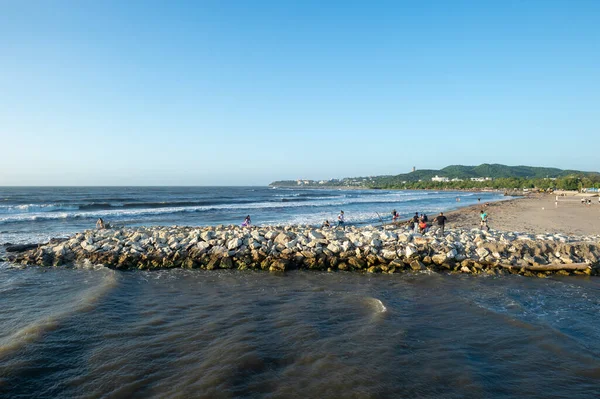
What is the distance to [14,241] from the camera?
59.8ft

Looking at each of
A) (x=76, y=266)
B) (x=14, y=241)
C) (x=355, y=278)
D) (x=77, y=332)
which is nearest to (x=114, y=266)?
(x=76, y=266)

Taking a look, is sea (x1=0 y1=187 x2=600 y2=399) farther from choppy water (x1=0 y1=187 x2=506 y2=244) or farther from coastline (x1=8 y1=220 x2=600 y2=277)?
choppy water (x1=0 y1=187 x2=506 y2=244)

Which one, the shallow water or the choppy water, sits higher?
the choppy water

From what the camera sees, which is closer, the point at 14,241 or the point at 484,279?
the point at 484,279

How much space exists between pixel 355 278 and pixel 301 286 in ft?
6.52

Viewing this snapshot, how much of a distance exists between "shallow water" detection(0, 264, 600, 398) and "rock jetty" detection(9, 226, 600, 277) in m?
1.49

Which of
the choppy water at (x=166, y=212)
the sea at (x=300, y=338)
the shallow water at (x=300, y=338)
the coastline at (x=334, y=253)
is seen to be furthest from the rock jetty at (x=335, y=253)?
the choppy water at (x=166, y=212)

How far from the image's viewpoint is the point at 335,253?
12805 mm

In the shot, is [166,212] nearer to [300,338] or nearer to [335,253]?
[335,253]

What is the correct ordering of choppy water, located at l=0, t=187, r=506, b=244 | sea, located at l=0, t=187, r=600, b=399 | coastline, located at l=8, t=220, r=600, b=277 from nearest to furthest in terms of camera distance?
sea, located at l=0, t=187, r=600, b=399
coastline, located at l=8, t=220, r=600, b=277
choppy water, located at l=0, t=187, r=506, b=244

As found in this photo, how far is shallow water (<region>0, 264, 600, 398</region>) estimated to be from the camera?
17.2 ft

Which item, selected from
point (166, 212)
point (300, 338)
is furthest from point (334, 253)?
point (166, 212)

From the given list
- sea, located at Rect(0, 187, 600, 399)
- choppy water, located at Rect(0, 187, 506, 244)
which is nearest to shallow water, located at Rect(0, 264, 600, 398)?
sea, located at Rect(0, 187, 600, 399)

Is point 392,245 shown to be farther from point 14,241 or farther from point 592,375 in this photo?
point 14,241
